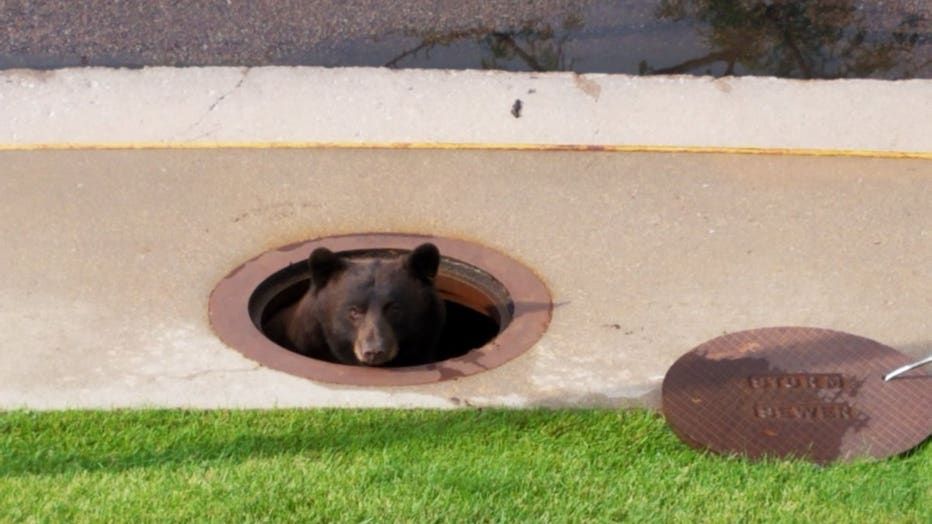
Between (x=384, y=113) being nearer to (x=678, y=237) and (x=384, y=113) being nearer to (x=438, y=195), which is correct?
(x=438, y=195)

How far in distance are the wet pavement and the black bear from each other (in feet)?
8.98

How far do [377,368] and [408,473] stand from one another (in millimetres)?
1001

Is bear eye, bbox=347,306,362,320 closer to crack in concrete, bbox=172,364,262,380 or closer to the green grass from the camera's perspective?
crack in concrete, bbox=172,364,262,380

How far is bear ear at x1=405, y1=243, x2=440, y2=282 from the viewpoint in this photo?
19.6 ft

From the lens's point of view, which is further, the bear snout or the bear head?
the bear head

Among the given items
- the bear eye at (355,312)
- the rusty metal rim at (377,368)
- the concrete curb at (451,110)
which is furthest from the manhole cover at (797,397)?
the concrete curb at (451,110)

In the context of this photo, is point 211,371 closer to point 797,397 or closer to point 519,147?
point 797,397

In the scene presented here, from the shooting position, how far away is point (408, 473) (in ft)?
15.5

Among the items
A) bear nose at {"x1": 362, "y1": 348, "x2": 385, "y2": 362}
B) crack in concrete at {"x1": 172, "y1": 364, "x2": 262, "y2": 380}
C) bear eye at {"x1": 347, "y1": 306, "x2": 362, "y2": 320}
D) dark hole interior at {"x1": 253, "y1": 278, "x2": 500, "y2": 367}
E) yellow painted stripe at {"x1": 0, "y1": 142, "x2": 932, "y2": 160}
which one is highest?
yellow painted stripe at {"x1": 0, "y1": 142, "x2": 932, "y2": 160}

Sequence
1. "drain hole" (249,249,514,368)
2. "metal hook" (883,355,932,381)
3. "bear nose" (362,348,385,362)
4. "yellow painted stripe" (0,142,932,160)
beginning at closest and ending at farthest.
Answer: "metal hook" (883,355,932,381)
"bear nose" (362,348,385,362)
"drain hole" (249,249,514,368)
"yellow painted stripe" (0,142,932,160)

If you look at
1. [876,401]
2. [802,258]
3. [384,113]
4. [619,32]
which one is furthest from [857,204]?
[619,32]

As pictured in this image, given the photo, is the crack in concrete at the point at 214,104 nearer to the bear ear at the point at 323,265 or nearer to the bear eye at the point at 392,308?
the bear ear at the point at 323,265

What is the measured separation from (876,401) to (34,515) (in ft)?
9.36

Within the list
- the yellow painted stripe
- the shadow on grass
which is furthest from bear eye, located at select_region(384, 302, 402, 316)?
the yellow painted stripe
